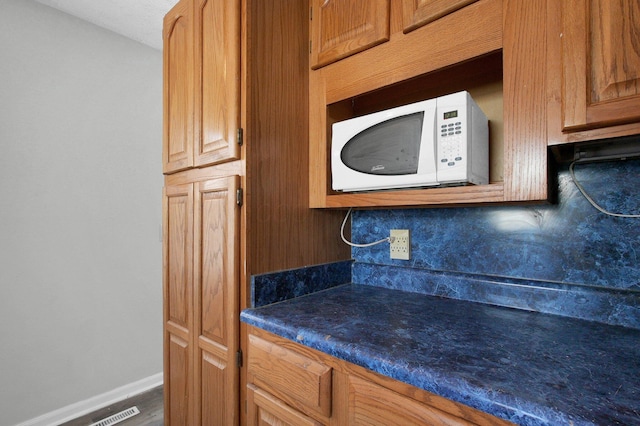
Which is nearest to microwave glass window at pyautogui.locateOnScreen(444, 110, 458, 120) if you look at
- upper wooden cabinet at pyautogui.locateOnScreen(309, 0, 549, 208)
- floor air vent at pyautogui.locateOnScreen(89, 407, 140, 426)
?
upper wooden cabinet at pyautogui.locateOnScreen(309, 0, 549, 208)

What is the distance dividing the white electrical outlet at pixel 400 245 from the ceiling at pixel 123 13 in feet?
6.16

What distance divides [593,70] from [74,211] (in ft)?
8.46

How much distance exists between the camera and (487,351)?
0.72 metres

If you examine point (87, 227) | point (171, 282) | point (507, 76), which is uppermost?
point (507, 76)

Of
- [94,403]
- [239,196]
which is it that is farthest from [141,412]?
[239,196]

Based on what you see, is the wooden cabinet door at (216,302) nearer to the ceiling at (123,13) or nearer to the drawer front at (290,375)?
the drawer front at (290,375)

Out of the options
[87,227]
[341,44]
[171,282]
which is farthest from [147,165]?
[341,44]

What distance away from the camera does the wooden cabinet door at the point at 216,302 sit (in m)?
1.14

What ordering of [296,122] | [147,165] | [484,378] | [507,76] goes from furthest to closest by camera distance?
1. [147,165]
2. [296,122]
3. [507,76]
4. [484,378]

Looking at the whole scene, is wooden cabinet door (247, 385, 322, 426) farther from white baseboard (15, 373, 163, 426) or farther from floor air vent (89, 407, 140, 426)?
white baseboard (15, 373, 163, 426)

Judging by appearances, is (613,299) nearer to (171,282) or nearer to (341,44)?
(341,44)

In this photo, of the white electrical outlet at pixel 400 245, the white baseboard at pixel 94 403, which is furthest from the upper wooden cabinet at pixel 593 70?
the white baseboard at pixel 94 403

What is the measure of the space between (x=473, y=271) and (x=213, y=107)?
1.20 meters

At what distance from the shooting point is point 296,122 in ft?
4.17
